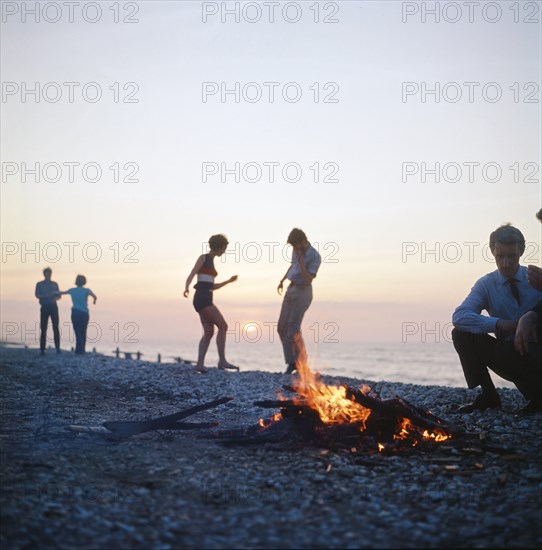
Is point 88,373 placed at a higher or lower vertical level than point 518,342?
lower

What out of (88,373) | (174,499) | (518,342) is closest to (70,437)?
(174,499)

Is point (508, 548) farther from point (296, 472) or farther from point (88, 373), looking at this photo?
point (88, 373)

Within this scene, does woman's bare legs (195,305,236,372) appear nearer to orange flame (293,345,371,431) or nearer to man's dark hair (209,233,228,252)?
man's dark hair (209,233,228,252)

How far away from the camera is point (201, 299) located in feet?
45.1

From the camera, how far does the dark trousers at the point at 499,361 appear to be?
706 cm

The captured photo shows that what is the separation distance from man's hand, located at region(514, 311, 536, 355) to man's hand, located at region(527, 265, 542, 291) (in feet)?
1.08

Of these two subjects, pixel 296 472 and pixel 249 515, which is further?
pixel 296 472

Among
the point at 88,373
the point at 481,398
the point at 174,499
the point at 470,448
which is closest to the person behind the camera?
the point at 174,499

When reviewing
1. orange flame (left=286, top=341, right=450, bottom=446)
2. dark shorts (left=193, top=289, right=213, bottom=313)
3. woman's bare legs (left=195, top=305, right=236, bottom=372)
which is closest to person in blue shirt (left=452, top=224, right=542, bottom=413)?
orange flame (left=286, top=341, right=450, bottom=446)

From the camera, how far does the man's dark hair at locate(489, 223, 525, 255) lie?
23.1 ft

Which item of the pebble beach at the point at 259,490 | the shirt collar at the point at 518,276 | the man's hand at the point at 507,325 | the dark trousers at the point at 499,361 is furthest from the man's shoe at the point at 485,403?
the shirt collar at the point at 518,276

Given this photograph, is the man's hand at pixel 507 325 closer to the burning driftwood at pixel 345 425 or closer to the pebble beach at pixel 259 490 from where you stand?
the pebble beach at pixel 259 490

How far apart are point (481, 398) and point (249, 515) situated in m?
4.79

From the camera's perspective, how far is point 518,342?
21.7 ft
